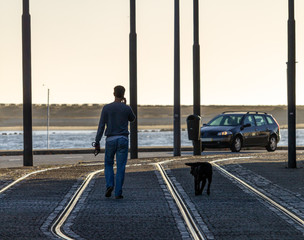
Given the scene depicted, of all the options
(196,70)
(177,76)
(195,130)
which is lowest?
(195,130)

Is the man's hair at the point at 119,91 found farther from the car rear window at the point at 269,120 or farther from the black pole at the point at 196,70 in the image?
the car rear window at the point at 269,120

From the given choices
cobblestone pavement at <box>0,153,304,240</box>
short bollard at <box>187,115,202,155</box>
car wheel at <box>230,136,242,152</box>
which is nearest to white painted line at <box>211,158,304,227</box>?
cobblestone pavement at <box>0,153,304,240</box>

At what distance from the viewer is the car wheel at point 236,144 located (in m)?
29.8

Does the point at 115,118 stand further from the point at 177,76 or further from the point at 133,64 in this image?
the point at 177,76

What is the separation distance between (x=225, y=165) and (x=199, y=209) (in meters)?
9.93

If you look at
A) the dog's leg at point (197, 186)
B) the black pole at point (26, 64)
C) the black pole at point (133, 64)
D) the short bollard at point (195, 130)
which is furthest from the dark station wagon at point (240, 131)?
the dog's leg at point (197, 186)

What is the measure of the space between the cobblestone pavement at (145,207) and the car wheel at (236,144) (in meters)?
11.4

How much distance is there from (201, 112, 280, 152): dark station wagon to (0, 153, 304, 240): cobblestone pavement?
11075 mm

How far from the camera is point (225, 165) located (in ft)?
68.6

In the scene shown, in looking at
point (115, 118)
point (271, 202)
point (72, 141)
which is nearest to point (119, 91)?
point (115, 118)

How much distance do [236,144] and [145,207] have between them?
19.0 m

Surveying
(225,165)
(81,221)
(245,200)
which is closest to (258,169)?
(225,165)

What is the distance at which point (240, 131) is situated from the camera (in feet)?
98.7

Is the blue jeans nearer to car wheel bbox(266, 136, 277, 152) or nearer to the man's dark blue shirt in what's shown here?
the man's dark blue shirt
